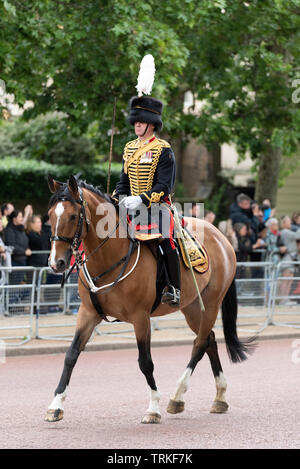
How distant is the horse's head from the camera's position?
7.60m

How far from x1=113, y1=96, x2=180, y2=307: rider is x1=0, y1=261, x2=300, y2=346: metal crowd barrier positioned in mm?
5054

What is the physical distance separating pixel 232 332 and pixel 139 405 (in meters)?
1.32

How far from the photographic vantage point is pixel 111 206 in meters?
8.27

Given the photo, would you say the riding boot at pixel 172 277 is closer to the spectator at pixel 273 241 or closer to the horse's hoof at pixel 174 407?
the horse's hoof at pixel 174 407

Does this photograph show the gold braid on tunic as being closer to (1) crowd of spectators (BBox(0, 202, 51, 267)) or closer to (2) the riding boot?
(2) the riding boot

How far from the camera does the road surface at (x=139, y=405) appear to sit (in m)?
7.41

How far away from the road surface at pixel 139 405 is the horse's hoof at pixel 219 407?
0.09 meters

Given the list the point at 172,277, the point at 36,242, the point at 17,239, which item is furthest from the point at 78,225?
the point at 36,242

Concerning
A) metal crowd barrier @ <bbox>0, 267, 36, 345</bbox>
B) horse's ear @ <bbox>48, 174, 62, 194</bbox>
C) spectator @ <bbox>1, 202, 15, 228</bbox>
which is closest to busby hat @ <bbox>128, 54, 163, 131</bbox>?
horse's ear @ <bbox>48, 174, 62, 194</bbox>

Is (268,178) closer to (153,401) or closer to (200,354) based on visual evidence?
(200,354)

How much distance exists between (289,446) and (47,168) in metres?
18.7

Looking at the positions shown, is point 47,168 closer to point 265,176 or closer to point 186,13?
point 265,176
